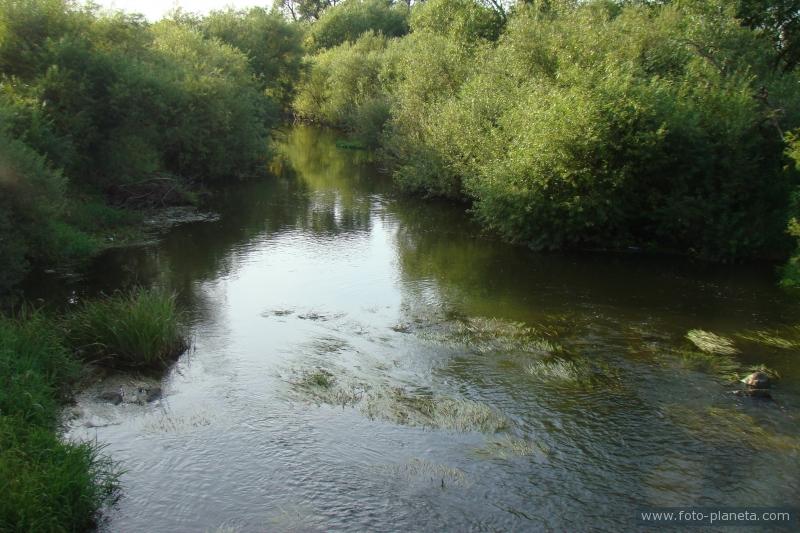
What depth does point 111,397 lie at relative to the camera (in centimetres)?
1191

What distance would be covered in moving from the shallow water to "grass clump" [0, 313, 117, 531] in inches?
20.9

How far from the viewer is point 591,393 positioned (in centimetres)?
1237

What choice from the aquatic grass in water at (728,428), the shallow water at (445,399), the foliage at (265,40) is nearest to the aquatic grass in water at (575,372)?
the shallow water at (445,399)

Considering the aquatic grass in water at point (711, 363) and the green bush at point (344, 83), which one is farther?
the green bush at point (344, 83)

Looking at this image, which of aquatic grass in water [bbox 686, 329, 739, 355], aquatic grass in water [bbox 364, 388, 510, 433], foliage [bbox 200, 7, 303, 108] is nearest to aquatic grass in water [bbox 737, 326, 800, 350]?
aquatic grass in water [bbox 686, 329, 739, 355]

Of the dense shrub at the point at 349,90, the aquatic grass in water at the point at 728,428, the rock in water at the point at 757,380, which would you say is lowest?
the aquatic grass in water at the point at 728,428

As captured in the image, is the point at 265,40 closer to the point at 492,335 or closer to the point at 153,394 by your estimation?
the point at 492,335

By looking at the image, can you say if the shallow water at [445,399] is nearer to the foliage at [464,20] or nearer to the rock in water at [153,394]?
the rock in water at [153,394]

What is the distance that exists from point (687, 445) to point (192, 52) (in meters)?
33.1

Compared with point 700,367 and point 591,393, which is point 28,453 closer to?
point 591,393

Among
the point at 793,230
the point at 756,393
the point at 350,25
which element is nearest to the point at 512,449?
the point at 756,393

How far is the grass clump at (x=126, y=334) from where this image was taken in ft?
43.0

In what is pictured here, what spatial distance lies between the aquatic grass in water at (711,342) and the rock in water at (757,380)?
57.2 inches

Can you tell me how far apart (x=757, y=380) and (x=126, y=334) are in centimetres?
1184
